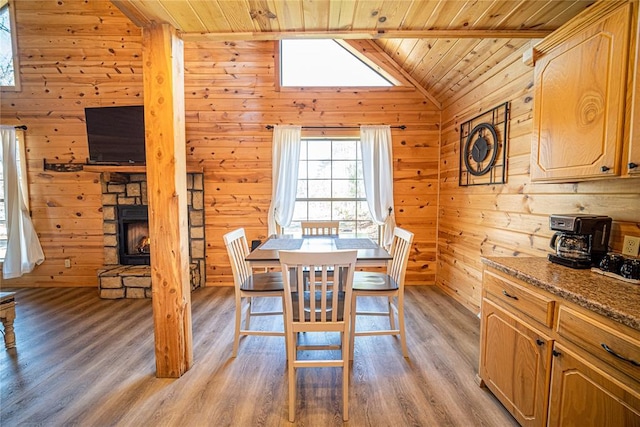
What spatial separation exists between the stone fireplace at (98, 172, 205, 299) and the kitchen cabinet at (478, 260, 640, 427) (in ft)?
11.2

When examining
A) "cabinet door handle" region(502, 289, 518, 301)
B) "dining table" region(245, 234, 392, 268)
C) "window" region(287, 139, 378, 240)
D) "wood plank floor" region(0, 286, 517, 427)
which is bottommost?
"wood plank floor" region(0, 286, 517, 427)

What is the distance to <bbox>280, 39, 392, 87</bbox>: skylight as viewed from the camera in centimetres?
378

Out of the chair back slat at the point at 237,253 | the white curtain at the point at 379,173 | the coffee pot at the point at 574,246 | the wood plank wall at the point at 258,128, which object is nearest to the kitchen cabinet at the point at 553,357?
the coffee pot at the point at 574,246

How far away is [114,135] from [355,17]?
3347mm

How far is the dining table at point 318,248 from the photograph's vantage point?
2035mm

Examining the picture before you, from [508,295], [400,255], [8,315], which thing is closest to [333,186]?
[400,255]

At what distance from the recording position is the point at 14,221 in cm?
354

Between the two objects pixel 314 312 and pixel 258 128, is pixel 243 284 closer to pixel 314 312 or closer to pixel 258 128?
pixel 314 312

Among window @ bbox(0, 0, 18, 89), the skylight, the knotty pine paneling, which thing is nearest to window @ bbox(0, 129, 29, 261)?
the knotty pine paneling

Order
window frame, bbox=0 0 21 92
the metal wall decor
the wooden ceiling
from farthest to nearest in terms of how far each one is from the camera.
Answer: window frame, bbox=0 0 21 92, the metal wall decor, the wooden ceiling

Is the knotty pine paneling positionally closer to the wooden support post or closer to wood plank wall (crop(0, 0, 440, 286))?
wood plank wall (crop(0, 0, 440, 286))

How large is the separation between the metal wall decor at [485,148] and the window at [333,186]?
133cm

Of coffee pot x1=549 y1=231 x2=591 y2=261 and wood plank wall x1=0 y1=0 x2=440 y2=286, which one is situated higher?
wood plank wall x1=0 y1=0 x2=440 y2=286

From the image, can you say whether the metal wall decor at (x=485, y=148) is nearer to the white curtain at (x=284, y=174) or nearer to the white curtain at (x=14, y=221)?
the white curtain at (x=284, y=174)
